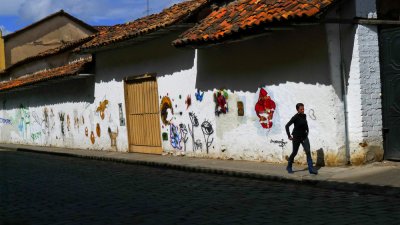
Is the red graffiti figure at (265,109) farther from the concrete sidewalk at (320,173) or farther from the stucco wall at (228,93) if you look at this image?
the concrete sidewalk at (320,173)

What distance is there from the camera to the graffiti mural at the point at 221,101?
46.7 feet

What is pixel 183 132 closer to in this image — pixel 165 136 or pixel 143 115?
pixel 165 136

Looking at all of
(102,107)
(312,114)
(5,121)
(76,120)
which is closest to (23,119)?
(5,121)

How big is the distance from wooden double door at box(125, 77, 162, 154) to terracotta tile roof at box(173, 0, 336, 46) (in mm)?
3526

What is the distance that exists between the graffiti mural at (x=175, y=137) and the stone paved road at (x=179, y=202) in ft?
12.4

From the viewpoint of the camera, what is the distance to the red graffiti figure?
42.0ft

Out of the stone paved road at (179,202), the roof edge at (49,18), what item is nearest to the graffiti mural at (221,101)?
the stone paved road at (179,202)

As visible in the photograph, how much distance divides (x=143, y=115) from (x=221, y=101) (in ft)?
14.8

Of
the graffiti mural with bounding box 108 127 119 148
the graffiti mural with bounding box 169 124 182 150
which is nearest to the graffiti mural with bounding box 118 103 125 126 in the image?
the graffiti mural with bounding box 108 127 119 148

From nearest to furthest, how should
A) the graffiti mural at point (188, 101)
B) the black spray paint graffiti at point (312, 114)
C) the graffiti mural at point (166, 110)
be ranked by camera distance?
the black spray paint graffiti at point (312, 114)
the graffiti mural at point (188, 101)
the graffiti mural at point (166, 110)

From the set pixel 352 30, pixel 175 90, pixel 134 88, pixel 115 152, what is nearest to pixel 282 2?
pixel 352 30

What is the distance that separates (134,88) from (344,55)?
29.8 ft

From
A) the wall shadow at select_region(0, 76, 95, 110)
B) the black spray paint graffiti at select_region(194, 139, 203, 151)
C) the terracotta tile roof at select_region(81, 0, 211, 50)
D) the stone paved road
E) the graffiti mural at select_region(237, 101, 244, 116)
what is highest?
the terracotta tile roof at select_region(81, 0, 211, 50)

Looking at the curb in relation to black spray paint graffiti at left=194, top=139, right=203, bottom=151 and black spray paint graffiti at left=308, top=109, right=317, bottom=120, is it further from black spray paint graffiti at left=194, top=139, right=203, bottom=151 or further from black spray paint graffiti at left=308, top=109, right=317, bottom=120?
black spray paint graffiti at left=308, top=109, right=317, bottom=120
